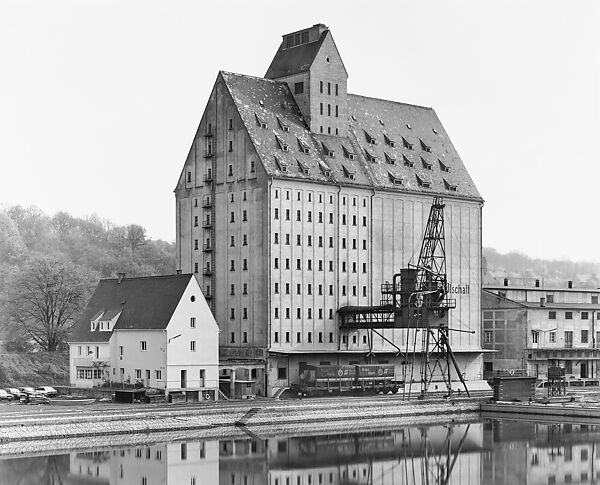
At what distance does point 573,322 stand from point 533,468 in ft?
208

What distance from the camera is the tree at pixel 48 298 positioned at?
126 m

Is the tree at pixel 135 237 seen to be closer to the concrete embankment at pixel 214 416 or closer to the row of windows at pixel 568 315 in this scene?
the row of windows at pixel 568 315

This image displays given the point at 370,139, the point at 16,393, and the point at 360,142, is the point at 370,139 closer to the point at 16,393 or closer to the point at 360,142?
the point at 360,142

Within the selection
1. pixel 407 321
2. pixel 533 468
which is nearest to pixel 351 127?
pixel 407 321

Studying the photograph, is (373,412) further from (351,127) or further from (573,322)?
(573,322)

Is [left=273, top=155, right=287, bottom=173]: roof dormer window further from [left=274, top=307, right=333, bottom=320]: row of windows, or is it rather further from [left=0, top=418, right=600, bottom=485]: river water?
[left=0, top=418, right=600, bottom=485]: river water

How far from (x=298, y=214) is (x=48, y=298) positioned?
3290 cm

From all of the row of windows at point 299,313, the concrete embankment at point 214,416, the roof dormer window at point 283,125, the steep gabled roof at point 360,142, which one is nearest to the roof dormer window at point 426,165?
the steep gabled roof at point 360,142

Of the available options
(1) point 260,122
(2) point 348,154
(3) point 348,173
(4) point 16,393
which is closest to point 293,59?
(1) point 260,122

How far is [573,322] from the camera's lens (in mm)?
132250

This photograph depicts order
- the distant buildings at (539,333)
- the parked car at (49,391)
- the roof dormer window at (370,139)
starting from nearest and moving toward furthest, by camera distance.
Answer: the parked car at (49,391) < the roof dormer window at (370,139) < the distant buildings at (539,333)

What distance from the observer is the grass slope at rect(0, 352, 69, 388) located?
113875mm

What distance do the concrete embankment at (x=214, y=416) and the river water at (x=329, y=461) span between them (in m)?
3.06

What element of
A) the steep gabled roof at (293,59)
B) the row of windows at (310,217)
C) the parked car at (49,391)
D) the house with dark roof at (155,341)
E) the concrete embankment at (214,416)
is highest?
the steep gabled roof at (293,59)
